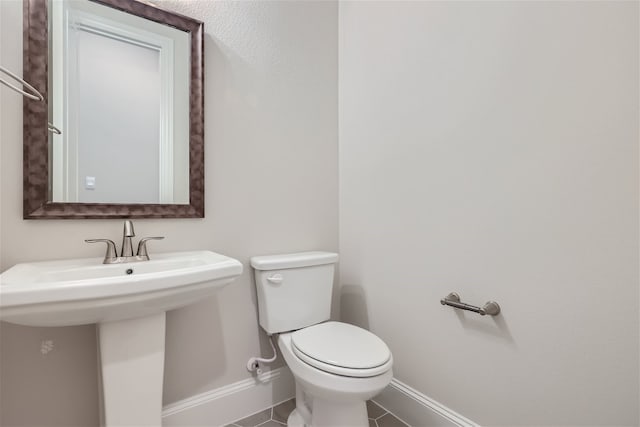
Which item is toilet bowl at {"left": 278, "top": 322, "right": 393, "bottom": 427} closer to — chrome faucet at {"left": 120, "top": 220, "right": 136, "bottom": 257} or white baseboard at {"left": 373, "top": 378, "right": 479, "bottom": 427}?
white baseboard at {"left": 373, "top": 378, "right": 479, "bottom": 427}

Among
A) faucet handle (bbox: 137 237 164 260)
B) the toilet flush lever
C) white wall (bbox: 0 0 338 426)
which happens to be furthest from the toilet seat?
faucet handle (bbox: 137 237 164 260)

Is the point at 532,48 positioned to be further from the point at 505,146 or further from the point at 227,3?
the point at 227,3

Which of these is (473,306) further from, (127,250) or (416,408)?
(127,250)

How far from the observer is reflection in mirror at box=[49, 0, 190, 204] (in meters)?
1.07

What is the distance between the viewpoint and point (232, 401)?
138cm

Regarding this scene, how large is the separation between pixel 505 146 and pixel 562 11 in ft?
1.36

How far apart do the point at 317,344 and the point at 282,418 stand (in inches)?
20.8

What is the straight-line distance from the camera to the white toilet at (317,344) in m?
1.02

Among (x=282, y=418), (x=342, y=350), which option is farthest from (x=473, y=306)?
(x=282, y=418)

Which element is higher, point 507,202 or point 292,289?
point 507,202

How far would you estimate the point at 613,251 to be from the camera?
0.83 m

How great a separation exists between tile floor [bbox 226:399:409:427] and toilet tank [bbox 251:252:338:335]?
1.38 ft

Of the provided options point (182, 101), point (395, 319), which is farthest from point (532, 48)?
point (182, 101)

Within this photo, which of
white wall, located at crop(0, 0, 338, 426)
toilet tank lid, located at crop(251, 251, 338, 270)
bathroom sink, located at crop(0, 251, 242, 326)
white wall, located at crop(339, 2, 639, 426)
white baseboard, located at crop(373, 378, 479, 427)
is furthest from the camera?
toilet tank lid, located at crop(251, 251, 338, 270)
